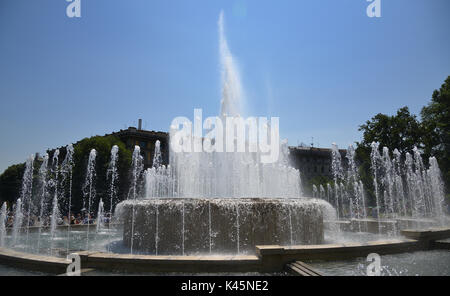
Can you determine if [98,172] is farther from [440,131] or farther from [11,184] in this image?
[440,131]

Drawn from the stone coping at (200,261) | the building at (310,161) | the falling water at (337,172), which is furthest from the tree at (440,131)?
the building at (310,161)

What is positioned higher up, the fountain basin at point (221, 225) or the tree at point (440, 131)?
the tree at point (440, 131)

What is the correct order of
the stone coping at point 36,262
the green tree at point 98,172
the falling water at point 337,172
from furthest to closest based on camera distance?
the green tree at point 98,172
the falling water at point 337,172
the stone coping at point 36,262

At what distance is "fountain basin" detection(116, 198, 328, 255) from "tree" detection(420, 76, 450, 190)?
28.0 metres

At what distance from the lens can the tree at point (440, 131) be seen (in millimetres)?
29391

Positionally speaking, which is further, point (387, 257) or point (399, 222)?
point (399, 222)

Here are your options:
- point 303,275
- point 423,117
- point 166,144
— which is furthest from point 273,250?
point 166,144

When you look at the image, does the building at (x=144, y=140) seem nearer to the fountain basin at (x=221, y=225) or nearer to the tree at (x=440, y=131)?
the tree at (x=440, y=131)

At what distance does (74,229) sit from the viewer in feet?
58.4

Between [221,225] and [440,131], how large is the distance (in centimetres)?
3230

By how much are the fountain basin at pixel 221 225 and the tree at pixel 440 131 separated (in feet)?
92.0
